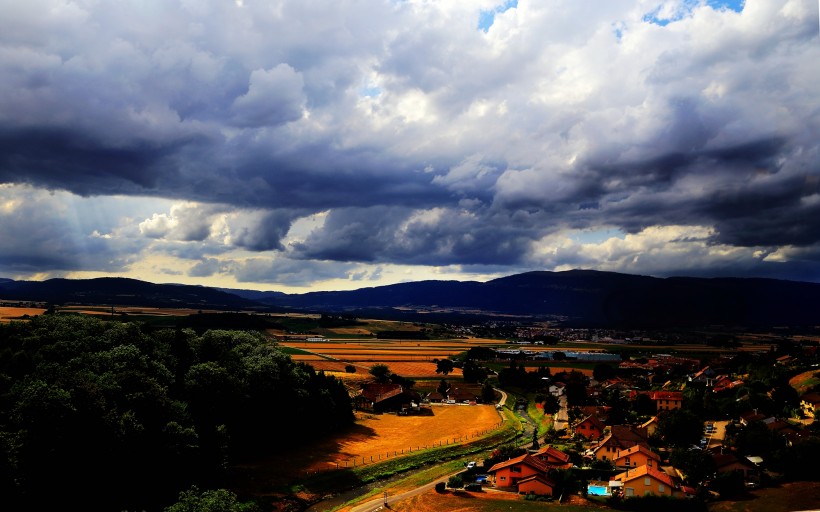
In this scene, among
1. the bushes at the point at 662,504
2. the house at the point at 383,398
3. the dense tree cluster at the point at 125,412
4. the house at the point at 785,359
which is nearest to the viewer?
the dense tree cluster at the point at 125,412

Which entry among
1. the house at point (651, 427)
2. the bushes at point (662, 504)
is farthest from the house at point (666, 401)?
the bushes at point (662, 504)

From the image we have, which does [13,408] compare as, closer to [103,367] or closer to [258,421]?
[103,367]

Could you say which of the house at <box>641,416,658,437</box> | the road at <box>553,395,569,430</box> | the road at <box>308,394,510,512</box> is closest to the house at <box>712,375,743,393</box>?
the house at <box>641,416,658,437</box>


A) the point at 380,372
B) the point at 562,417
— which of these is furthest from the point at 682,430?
the point at 380,372

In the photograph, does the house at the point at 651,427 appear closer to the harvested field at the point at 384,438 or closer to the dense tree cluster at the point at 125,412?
the harvested field at the point at 384,438

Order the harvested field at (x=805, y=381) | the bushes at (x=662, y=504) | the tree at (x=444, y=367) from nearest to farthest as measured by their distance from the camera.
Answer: the bushes at (x=662, y=504), the harvested field at (x=805, y=381), the tree at (x=444, y=367)

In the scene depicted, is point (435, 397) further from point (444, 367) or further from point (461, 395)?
point (444, 367)

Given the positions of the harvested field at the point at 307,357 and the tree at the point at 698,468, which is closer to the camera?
the tree at the point at 698,468

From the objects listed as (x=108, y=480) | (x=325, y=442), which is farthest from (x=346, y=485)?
(x=108, y=480)
